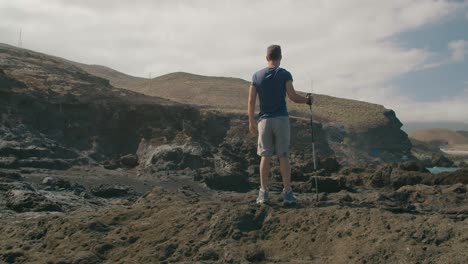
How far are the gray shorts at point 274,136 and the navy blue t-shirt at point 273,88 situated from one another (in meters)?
0.11

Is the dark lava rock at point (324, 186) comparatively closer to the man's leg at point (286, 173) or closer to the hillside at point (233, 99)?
the man's leg at point (286, 173)

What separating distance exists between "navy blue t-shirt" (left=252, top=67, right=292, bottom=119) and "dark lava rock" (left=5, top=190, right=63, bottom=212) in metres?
4.91

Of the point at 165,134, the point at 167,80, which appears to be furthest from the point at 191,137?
the point at 167,80

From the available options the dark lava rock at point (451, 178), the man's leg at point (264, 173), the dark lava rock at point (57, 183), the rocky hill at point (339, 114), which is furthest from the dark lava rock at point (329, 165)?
the rocky hill at point (339, 114)

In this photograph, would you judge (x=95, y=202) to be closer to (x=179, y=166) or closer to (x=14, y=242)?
(x=14, y=242)

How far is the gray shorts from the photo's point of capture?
7.87 meters

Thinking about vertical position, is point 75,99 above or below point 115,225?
above

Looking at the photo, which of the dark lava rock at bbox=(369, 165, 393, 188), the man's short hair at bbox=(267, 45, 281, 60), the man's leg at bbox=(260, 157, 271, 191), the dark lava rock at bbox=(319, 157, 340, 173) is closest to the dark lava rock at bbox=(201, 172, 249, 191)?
the dark lava rock at bbox=(369, 165, 393, 188)

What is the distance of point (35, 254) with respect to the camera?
686 cm

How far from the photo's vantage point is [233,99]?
2773 inches

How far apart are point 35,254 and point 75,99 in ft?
76.3

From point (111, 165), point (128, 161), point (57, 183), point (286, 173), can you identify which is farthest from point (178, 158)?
point (286, 173)

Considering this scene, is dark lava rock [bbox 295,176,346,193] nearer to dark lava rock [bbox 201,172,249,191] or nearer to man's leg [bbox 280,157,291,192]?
dark lava rock [bbox 201,172,249,191]

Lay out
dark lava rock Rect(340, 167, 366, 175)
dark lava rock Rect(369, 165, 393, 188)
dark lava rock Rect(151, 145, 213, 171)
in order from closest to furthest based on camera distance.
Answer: dark lava rock Rect(369, 165, 393, 188) → dark lava rock Rect(340, 167, 366, 175) → dark lava rock Rect(151, 145, 213, 171)
